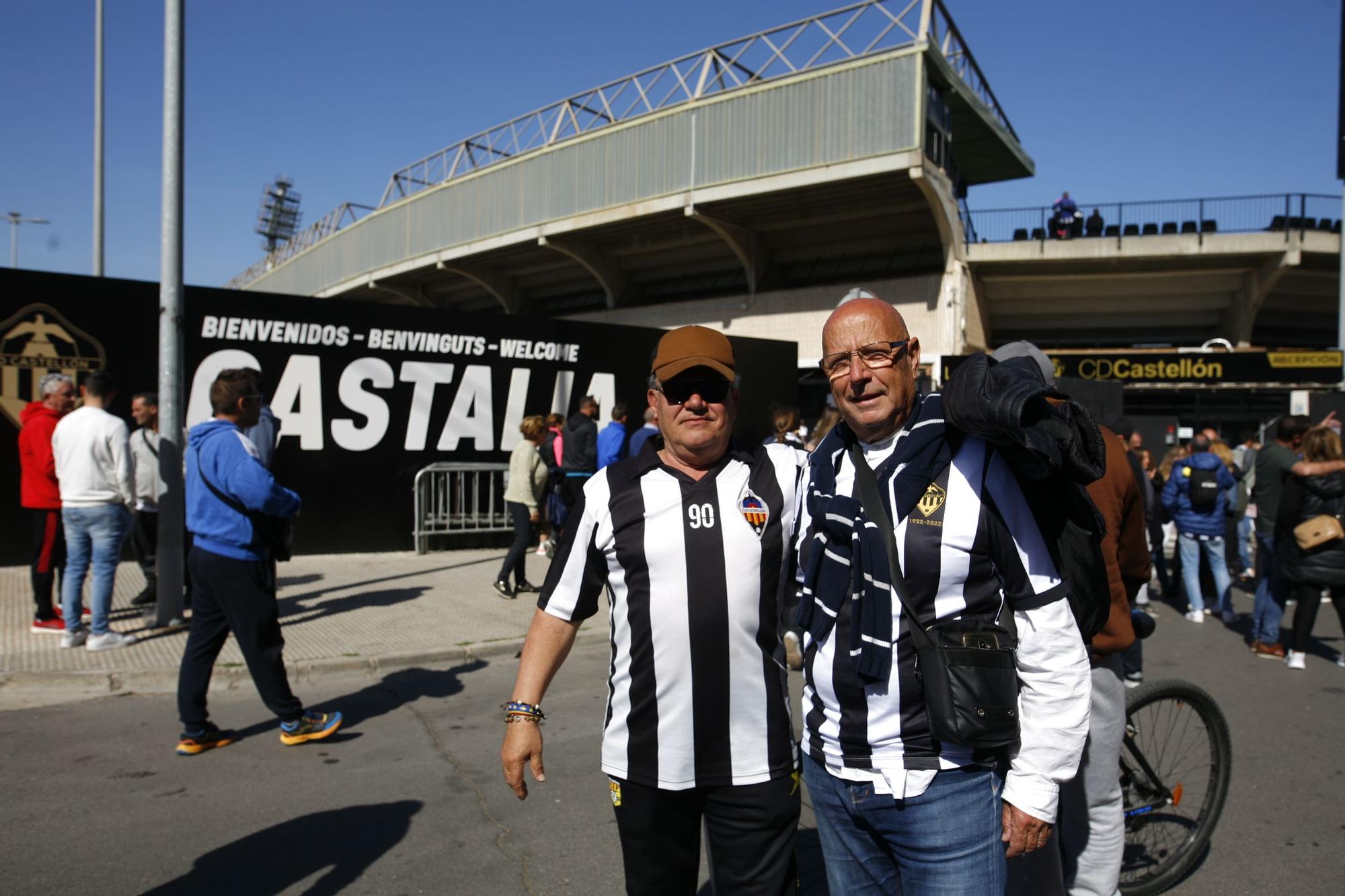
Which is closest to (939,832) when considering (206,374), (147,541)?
(147,541)

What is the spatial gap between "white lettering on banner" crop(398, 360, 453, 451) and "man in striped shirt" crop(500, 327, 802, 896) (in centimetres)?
980

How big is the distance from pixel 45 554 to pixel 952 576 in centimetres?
736

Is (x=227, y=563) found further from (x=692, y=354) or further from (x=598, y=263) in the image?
(x=598, y=263)

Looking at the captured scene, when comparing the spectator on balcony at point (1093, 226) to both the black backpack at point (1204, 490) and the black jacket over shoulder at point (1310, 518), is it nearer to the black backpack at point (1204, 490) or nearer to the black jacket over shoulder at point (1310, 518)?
the black backpack at point (1204, 490)

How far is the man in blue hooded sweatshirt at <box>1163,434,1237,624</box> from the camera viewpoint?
8742mm

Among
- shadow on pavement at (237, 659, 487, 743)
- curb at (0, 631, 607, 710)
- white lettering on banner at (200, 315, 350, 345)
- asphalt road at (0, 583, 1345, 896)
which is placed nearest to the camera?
asphalt road at (0, 583, 1345, 896)

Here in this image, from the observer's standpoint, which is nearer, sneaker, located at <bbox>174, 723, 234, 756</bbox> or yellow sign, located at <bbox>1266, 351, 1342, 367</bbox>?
sneaker, located at <bbox>174, 723, 234, 756</bbox>

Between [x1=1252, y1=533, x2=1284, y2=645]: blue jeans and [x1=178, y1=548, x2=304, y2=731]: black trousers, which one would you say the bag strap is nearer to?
[x1=178, y1=548, x2=304, y2=731]: black trousers

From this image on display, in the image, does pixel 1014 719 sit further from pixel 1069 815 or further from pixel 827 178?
pixel 827 178

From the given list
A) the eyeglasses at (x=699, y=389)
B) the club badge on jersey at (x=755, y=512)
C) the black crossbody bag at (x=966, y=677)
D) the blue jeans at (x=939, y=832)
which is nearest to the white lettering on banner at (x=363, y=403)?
the eyeglasses at (x=699, y=389)

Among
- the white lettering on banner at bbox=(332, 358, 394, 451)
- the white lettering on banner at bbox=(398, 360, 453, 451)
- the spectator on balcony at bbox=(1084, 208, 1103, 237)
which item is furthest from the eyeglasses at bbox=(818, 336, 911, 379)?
the spectator on balcony at bbox=(1084, 208, 1103, 237)

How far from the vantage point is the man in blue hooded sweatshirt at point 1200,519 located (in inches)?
344

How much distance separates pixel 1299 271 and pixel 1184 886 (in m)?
24.8

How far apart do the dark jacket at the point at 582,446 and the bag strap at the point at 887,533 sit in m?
8.44
